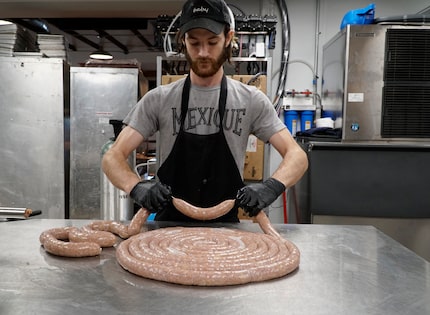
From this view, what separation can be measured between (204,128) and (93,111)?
94.6 inches

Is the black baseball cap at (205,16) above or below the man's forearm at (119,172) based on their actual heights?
above

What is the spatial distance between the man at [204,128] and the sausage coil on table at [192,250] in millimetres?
272

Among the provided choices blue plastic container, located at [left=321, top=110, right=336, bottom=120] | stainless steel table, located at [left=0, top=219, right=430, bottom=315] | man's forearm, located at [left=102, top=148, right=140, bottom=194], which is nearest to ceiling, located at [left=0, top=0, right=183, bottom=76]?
blue plastic container, located at [left=321, top=110, right=336, bottom=120]

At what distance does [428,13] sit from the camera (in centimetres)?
359

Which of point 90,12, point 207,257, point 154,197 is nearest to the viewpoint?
point 207,257

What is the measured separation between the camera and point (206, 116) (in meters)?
1.93

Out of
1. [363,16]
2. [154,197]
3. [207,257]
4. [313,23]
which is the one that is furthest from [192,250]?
[313,23]

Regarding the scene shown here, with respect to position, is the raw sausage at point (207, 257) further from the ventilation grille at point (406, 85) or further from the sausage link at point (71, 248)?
the ventilation grille at point (406, 85)

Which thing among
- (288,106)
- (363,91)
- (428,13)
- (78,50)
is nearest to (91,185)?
(288,106)

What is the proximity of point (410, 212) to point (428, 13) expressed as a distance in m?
1.98

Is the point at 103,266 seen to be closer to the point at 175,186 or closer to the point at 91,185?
the point at 175,186

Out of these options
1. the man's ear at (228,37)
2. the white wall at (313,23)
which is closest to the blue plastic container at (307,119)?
the white wall at (313,23)

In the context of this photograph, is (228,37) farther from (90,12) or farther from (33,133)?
(90,12)

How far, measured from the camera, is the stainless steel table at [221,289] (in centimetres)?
94
